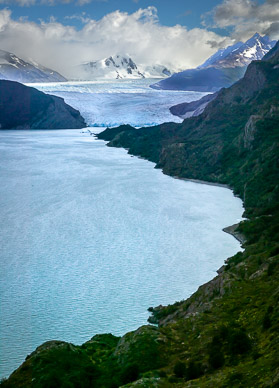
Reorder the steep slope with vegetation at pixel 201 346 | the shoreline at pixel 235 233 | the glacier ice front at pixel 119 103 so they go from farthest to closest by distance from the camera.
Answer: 1. the glacier ice front at pixel 119 103
2. the shoreline at pixel 235 233
3. the steep slope with vegetation at pixel 201 346

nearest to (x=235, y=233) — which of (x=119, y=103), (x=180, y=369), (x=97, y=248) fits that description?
(x=97, y=248)

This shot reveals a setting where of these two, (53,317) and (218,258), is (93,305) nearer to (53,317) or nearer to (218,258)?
(53,317)

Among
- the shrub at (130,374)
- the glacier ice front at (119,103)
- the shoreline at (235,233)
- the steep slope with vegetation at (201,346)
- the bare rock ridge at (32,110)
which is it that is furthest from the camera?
the bare rock ridge at (32,110)

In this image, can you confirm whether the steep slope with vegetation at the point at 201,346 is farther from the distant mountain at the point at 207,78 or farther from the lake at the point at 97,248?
the distant mountain at the point at 207,78

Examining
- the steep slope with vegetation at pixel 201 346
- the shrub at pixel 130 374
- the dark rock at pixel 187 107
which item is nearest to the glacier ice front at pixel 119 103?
the dark rock at pixel 187 107

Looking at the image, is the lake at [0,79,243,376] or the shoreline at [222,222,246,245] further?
the shoreline at [222,222,246,245]

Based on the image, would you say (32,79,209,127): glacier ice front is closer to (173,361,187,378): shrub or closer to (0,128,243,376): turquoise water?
(0,128,243,376): turquoise water

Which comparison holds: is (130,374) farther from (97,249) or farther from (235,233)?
(235,233)

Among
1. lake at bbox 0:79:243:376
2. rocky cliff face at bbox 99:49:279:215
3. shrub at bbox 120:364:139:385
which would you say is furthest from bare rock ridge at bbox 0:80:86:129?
shrub at bbox 120:364:139:385
